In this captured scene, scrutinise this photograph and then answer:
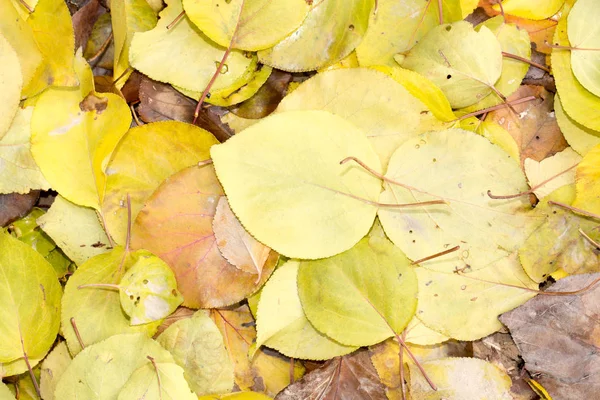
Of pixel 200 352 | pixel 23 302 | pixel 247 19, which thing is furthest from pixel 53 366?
pixel 247 19

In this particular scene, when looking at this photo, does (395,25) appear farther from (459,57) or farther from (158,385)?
(158,385)

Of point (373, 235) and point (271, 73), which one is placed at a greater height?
point (271, 73)

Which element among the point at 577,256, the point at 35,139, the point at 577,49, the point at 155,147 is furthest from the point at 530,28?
the point at 35,139

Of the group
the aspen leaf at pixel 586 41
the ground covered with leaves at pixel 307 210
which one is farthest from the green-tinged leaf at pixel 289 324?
the aspen leaf at pixel 586 41

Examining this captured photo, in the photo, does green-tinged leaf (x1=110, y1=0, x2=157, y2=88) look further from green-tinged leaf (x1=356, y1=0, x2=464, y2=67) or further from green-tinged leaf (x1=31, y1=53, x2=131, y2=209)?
green-tinged leaf (x1=356, y1=0, x2=464, y2=67)

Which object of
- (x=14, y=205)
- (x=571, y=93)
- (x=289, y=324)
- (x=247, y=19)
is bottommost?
(x=289, y=324)

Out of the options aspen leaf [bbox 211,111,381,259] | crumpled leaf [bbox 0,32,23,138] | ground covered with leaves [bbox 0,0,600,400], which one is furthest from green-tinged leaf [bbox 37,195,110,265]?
aspen leaf [bbox 211,111,381,259]

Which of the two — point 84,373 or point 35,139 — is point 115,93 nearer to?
point 35,139
